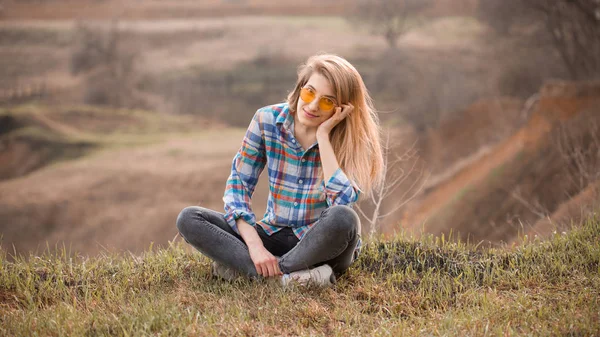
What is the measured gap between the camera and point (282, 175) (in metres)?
3.11

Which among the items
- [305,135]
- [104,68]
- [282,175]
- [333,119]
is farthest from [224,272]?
[104,68]

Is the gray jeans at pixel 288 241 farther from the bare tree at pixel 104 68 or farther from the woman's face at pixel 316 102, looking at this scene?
the bare tree at pixel 104 68

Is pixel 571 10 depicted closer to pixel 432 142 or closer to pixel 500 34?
pixel 432 142

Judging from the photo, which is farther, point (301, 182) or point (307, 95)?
point (301, 182)

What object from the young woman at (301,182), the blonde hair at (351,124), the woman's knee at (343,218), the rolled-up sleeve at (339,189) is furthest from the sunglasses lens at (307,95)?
the woman's knee at (343,218)

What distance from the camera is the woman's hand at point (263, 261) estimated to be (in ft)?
9.43

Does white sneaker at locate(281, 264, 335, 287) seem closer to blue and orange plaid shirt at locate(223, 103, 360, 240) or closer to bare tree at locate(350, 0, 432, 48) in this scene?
blue and orange plaid shirt at locate(223, 103, 360, 240)

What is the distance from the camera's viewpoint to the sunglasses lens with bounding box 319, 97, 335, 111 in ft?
9.82

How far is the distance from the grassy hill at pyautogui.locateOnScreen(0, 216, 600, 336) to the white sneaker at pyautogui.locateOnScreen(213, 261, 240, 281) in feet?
0.17

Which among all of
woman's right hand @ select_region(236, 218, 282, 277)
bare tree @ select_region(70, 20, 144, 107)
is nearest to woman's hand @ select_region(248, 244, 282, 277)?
woman's right hand @ select_region(236, 218, 282, 277)

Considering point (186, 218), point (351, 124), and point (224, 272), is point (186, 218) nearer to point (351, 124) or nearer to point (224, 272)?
point (224, 272)

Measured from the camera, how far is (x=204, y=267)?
3.25 meters

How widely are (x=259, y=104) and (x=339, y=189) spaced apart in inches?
1111

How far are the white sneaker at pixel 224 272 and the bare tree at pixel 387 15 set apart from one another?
29.6 metres
